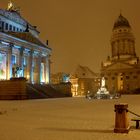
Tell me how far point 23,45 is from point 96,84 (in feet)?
262

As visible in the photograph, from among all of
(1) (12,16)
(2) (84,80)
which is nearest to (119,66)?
(2) (84,80)

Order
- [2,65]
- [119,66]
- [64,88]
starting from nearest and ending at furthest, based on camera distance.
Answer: [2,65] → [64,88] → [119,66]

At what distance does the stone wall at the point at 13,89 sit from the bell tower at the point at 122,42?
9756cm

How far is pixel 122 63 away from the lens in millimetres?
138875

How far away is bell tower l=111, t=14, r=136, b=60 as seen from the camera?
146 metres

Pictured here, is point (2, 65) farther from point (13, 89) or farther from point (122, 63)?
point (122, 63)

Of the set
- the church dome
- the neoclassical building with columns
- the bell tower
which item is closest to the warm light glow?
the neoclassical building with columns

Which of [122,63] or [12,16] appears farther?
[122,63]

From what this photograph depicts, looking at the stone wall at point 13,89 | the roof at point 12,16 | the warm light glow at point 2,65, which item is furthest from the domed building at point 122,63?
the stone wall at point 13,89

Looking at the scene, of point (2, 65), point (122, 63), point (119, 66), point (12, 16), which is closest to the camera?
point (2, 65)

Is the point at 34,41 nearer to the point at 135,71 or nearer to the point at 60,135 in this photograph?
the point at 60,135

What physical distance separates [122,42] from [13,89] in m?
101

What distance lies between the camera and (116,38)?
5842 inches

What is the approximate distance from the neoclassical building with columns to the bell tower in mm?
69778
